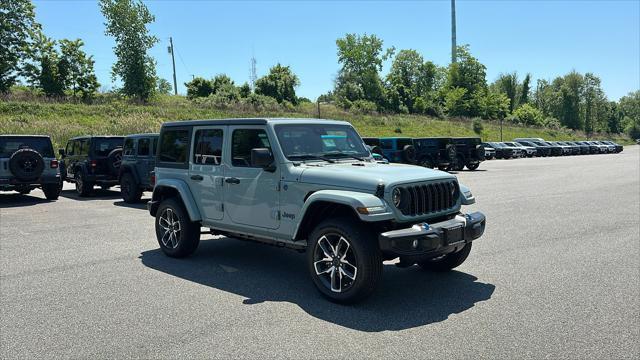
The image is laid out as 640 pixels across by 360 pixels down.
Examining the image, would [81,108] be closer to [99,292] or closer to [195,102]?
[195,102]

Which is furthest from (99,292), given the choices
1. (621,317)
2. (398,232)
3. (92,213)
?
(92,213)

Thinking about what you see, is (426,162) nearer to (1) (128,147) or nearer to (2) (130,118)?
(1) (128,147)

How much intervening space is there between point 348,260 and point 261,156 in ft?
4.90

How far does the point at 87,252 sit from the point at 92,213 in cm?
484

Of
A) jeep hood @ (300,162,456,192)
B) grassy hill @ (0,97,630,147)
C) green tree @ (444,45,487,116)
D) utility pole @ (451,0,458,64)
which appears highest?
utility pole @ (451,0,458,64)

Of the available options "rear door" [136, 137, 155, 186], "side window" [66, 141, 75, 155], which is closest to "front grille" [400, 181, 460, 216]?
"rear door" [136, 137, 155, 186]

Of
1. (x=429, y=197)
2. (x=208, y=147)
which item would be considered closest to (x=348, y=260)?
(x=429, y=197)

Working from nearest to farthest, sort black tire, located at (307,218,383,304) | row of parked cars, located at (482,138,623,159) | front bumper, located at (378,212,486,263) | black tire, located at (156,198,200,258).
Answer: front bumper, located at (378,212,486,263) → black tire, located at (307,218,383,304) → black tire, located at (156,198,200,258) → row of parked cars, located at (482,138,623,159)

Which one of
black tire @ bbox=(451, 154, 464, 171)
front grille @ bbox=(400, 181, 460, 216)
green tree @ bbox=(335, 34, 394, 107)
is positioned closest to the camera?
front grille @ bbox=(400, 181, 460, 216)

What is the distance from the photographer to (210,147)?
684 centimetres

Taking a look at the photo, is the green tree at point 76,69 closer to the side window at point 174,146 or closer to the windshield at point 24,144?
the windshield at point 24,144

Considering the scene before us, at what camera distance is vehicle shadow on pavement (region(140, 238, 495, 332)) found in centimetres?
487

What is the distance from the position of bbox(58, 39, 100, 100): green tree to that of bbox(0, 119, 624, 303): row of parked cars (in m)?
46.6

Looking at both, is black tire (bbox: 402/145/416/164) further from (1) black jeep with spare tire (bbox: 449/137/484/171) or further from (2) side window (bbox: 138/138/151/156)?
(2) side window (bbox: 138/138/151/156)
